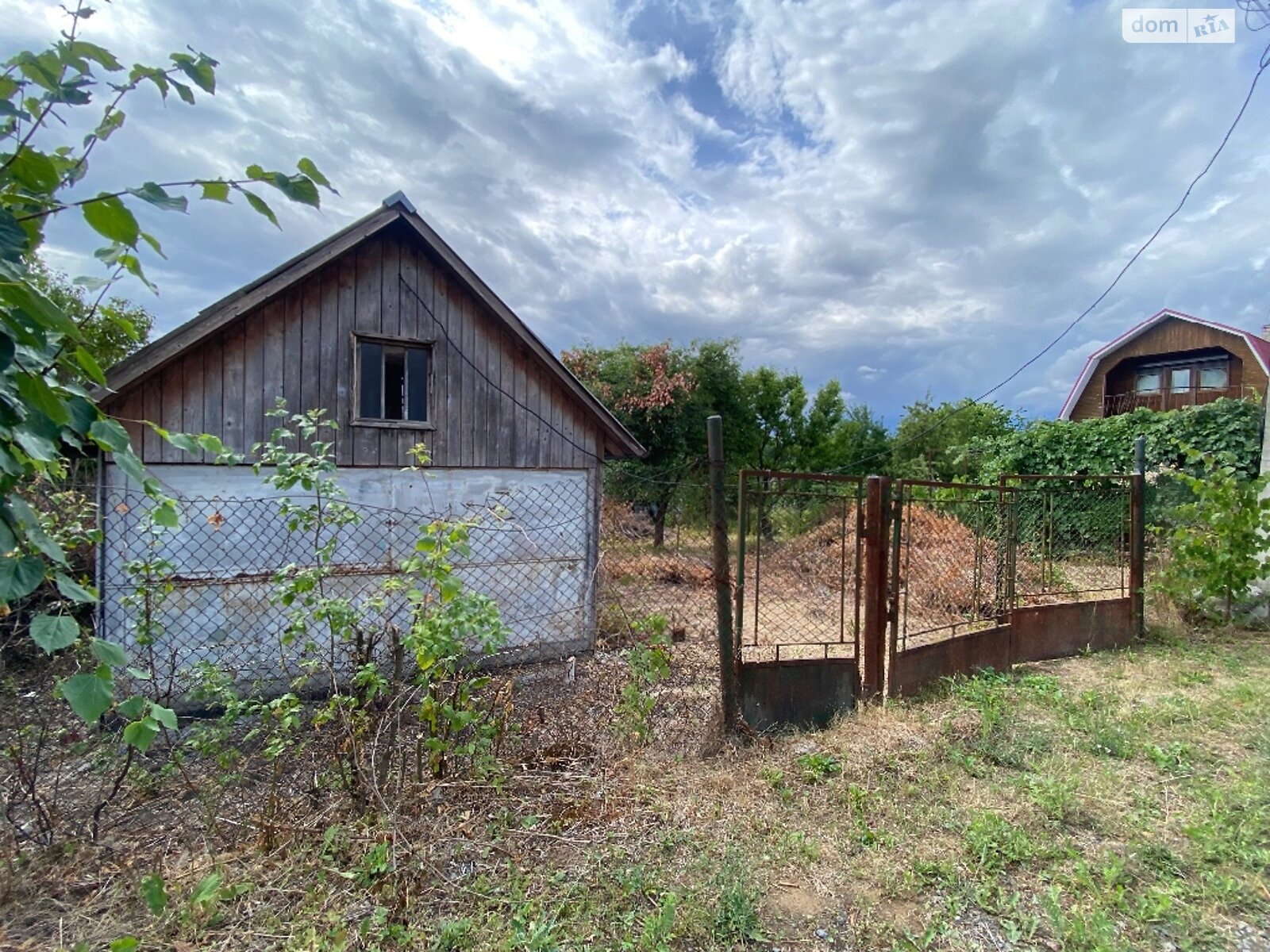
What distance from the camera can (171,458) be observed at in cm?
459

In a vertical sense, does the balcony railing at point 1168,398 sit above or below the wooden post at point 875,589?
above

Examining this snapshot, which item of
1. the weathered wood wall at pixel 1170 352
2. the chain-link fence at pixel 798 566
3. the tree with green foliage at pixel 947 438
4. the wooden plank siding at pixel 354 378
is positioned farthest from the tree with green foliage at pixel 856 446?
the wooden plank siding at pixel 354 378

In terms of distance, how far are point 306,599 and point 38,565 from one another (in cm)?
176

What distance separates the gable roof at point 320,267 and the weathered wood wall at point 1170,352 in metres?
16.7

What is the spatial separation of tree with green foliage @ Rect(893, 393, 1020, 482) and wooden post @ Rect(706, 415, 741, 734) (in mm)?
13403

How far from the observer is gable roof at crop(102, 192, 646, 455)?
4.34 m

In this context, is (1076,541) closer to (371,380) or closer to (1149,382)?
(371,380)

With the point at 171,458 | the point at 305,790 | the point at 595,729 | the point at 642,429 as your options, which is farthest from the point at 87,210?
the point at 642,429

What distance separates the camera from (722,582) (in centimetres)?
344

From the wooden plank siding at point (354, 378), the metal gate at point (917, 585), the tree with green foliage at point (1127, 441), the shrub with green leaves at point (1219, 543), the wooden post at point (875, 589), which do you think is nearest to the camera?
the metal gate at point (917, 585)

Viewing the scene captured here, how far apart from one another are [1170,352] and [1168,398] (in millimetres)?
1356

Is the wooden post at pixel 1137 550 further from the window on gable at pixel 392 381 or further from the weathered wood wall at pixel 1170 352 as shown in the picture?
the weathered wood wall at pixel 1170 352

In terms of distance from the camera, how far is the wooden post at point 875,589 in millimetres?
4102

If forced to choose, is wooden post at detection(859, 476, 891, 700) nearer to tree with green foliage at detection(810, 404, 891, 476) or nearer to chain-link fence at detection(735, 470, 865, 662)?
chain-link fence at detection(735, 470, 865, 662)
